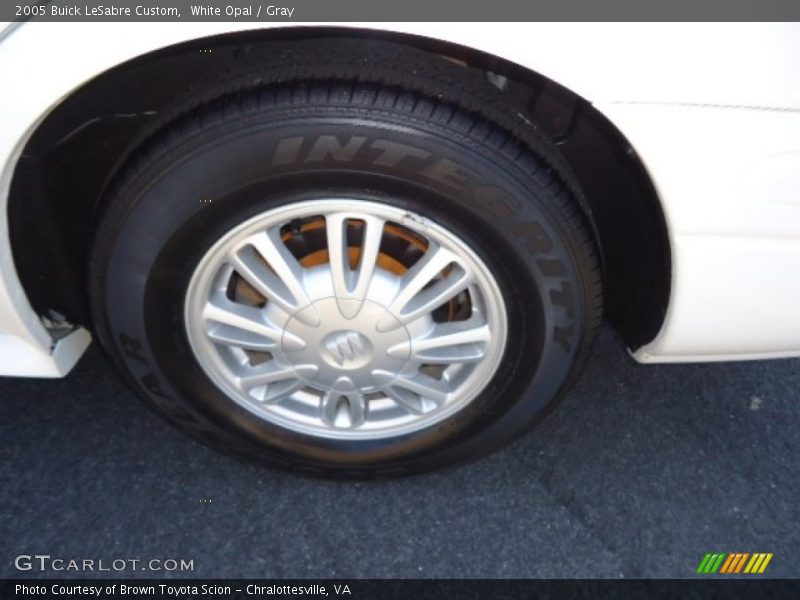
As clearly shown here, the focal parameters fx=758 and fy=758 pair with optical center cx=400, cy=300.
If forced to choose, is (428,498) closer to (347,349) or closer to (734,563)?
(347,349)

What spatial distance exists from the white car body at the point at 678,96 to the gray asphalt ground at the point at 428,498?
0.63m

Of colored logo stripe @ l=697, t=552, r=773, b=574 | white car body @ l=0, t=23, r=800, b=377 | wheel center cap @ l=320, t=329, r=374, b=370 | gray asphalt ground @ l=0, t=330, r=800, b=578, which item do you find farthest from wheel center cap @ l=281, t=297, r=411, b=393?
colored logo stripe @ l=697, t=552, r=773, b=574

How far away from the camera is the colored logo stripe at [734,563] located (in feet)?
5.23

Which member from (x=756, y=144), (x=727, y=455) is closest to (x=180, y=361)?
(x=756, y=144)

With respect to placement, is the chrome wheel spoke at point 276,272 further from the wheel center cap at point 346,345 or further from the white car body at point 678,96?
the white car body at point 678,96

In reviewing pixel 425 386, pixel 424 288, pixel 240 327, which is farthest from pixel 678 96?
pixel 240 327

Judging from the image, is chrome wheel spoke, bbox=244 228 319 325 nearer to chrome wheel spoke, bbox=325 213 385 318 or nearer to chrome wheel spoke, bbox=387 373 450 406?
chrome wheel spoke, bbox=325 213 385 318

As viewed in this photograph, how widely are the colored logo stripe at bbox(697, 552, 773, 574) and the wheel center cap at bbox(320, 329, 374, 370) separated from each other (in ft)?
2.76

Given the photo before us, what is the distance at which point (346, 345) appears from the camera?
1463 millimetres

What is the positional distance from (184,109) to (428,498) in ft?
3.16

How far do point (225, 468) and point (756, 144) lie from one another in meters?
1.25

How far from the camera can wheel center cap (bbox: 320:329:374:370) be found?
1.45 m
